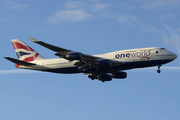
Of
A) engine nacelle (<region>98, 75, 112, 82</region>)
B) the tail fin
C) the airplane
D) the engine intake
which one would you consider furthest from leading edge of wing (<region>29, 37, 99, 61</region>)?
the tail fin

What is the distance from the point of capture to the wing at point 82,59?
155ft

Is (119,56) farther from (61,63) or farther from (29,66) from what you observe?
(29,66)

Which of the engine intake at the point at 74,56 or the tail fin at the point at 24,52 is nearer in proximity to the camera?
the engine intake at the point at 74,56

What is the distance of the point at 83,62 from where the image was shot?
52250 mm

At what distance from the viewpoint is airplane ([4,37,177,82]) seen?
1972 inches

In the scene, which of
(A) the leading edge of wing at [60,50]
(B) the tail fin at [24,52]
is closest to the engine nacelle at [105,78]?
(A) the leading edge of wing at [60,50]

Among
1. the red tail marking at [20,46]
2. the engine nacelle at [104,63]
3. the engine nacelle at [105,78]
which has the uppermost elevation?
the red tail marking at [20,46]

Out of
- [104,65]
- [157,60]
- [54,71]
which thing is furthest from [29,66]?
[157,60]

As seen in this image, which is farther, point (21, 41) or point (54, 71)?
point (21, 41)

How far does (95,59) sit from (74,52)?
14.8 feet

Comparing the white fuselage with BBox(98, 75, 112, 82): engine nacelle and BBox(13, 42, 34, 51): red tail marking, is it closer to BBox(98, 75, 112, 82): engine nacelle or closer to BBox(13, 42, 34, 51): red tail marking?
BBox(98, 75, 112, 82): engine nacelle

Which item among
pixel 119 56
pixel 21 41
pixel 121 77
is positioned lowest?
pixel 121 77

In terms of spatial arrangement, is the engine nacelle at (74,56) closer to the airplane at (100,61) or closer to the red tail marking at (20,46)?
the airplane at (100,61)

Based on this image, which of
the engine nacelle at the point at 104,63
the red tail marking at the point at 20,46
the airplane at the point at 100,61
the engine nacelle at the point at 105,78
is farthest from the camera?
the red tail marking at the point at 20,46
